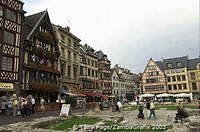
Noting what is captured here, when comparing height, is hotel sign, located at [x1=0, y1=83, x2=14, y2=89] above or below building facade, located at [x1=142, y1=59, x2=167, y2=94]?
below

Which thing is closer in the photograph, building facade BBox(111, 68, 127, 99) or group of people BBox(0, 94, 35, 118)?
group of people BBox(0, 94, 35, 118)

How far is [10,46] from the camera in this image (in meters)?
29.9

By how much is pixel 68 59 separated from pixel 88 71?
12612 mm

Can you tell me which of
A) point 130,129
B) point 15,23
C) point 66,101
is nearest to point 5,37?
point 15,23

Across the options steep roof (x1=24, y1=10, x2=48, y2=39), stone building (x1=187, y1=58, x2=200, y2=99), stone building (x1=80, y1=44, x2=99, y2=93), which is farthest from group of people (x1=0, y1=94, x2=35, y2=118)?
stone building (x1=187, y1=58, x2=200, y2=99)

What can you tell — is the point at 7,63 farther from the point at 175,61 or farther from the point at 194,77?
the point at 175,61

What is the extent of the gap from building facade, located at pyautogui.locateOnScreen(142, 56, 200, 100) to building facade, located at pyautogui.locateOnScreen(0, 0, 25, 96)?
6329 centimetres

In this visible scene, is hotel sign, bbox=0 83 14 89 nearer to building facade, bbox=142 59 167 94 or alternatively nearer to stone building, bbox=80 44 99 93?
stone building, bbox=80 44 99 93

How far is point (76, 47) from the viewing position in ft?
173

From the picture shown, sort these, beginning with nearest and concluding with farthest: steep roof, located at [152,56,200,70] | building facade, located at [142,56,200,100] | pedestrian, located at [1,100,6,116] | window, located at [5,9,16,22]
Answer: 1. pedestrian, located at [1,100,6,116]
2. window, located at [5,9,16,22]
3. building facade, located at [142,56,200,100]
4. steep roof, located at [152,56,200,70]

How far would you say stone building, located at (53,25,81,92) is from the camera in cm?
4466

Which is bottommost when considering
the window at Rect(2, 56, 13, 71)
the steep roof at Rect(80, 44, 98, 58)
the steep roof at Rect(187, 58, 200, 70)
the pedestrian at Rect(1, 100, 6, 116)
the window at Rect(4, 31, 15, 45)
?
the pedestrian at Rect(1, 100, 6, 116)

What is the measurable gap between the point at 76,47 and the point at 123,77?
153 ft

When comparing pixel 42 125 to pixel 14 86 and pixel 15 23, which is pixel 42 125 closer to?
pixel 14 86
